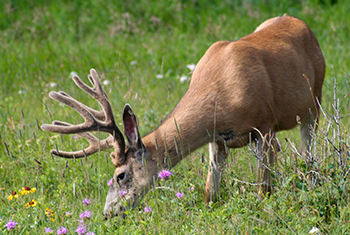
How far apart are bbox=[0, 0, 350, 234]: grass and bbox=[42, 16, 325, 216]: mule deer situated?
0.54ft

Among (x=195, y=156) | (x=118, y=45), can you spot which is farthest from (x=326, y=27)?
(x=195, y=156)

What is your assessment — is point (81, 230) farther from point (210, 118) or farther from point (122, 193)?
point (210, 118)

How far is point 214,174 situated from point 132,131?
868 millimetres

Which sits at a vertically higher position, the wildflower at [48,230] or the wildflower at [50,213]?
the wildflower at [48,230]

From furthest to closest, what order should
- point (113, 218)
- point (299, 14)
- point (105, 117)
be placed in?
point (299, 14) → point (105, 117) → point (113, 218)

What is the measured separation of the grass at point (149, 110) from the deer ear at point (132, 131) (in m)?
0.36

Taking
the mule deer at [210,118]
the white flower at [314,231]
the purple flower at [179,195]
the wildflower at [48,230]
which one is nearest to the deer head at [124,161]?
the mule deer at [210,118]

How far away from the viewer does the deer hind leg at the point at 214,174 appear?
13.3ft

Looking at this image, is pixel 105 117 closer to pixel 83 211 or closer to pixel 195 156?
pixel 83 211

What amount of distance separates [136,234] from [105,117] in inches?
42.3

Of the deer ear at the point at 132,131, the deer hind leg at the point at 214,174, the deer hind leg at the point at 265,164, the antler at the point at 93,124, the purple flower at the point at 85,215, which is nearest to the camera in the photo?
the deer hind leg at the point at 265,164

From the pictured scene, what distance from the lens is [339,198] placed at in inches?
131

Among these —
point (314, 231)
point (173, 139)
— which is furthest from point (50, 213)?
point (314, 231)

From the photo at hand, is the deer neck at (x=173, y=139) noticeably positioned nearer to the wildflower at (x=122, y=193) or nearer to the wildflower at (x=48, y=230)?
the wildflower at (x=122, y=193)
